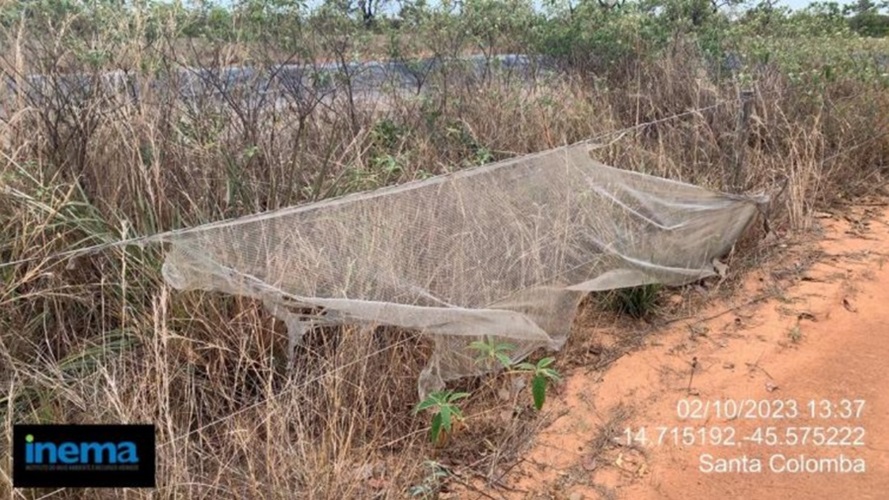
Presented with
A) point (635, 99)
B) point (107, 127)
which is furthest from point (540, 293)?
point (635, 99)

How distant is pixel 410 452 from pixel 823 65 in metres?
5.86

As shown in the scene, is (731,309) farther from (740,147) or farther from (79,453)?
(79,453)

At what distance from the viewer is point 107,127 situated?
133 inches

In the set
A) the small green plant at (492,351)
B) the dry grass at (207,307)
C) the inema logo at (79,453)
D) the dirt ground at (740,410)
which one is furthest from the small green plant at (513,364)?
the inema logo at (79,453)

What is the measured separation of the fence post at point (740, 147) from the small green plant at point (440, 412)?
121 inches

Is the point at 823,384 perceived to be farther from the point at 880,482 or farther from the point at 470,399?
the point at 470,399

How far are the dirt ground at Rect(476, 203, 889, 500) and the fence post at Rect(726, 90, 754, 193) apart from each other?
0.98 m

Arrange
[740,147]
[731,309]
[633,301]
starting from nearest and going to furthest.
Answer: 1. [633,301]
2. [731,309]
3. [740,147]

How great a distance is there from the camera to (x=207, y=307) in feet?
8.82

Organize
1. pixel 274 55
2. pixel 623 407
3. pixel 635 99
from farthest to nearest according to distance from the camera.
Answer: pixel 635 99 → pixel 274 55 → pixel 623 407

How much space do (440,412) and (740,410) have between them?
4.54ft

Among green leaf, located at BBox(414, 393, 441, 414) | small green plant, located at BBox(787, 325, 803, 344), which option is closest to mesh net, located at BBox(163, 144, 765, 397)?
green leaf, located at BBox(414, 393, 441, 414)

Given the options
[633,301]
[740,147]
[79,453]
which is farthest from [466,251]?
[740,147]
